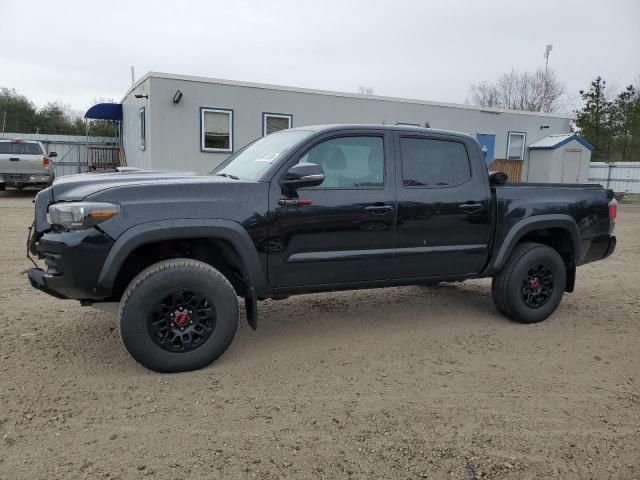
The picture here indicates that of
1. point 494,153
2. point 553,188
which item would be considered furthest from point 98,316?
point 494,153

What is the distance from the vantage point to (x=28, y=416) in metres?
2.97

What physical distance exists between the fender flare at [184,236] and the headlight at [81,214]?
0.17m

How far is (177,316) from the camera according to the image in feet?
11.6

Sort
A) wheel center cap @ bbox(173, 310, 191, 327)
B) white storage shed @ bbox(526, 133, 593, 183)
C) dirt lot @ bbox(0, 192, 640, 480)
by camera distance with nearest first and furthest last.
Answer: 1. dirt lot @ bbox(0, 192, 640, 480)
2. wheel center cap @ bbox(173, 310, 191, 327)
3. white storage shed @ bbox(526, 133, 593, 183)

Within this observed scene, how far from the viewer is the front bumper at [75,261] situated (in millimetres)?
3270

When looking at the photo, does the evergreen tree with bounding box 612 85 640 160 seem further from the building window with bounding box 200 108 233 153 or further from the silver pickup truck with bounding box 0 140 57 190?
the silver pickup truck with bounding box 0 140 57 190

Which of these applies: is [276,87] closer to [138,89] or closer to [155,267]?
[138,89]

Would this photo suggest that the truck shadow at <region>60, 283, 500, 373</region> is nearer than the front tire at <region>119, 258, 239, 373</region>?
No

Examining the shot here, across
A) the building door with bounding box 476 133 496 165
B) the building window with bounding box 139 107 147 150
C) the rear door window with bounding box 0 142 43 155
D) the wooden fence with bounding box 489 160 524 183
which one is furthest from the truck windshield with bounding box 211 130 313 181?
the wooden fence with bounding box 489 160 524 183

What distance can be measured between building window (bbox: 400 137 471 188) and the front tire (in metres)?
1.83

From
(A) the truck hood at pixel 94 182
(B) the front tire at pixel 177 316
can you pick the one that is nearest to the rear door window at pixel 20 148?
(A) the truck hood at pixel 94 182

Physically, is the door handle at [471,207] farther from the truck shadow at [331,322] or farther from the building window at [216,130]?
the building window at [216,130]

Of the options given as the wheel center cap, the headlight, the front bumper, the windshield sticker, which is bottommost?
the wheel center cap

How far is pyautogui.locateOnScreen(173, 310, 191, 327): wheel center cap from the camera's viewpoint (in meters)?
3.54
